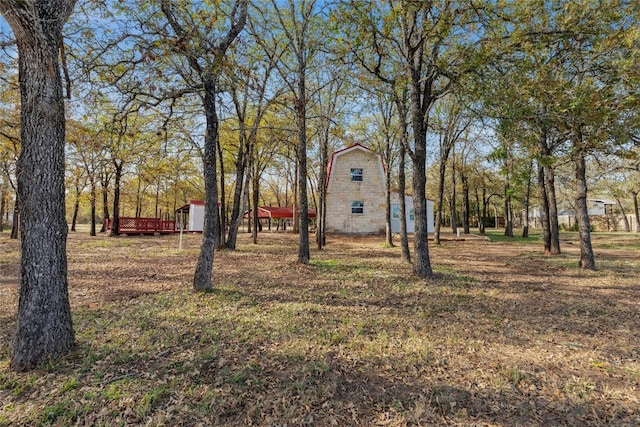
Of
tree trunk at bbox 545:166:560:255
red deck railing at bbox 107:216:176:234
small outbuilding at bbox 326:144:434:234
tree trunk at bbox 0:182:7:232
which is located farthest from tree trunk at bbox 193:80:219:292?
tree trunk at bbox 0:182:7:232

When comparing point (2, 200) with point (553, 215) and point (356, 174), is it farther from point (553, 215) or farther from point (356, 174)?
point (553, 215)

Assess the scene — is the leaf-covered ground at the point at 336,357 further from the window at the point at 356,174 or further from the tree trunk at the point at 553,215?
the window at the point at 356,174

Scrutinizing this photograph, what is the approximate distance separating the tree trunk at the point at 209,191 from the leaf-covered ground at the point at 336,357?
0.44 metres

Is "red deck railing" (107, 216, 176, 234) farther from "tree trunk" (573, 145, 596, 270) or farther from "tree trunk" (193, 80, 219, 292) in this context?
"tree trunk" (573, 145, 596, 270)

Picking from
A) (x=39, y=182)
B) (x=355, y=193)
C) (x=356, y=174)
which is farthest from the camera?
(x=356, y=174)

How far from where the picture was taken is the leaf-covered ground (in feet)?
8.28

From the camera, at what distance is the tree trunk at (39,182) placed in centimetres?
301

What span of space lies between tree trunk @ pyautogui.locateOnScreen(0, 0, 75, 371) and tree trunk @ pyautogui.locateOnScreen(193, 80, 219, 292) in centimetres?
263

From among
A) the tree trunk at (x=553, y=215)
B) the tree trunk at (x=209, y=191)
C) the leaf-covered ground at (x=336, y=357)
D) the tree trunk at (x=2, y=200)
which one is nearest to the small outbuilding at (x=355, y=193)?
the tree trunk at (x=553, y=215)

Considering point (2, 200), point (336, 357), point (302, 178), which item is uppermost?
point (2, 200)

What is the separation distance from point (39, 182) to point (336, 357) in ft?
11.9

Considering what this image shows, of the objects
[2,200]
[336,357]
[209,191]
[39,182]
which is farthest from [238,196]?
[2,200]

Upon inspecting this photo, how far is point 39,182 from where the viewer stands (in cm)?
304

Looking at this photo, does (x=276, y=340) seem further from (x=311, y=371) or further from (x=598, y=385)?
(x=598, y=385)
